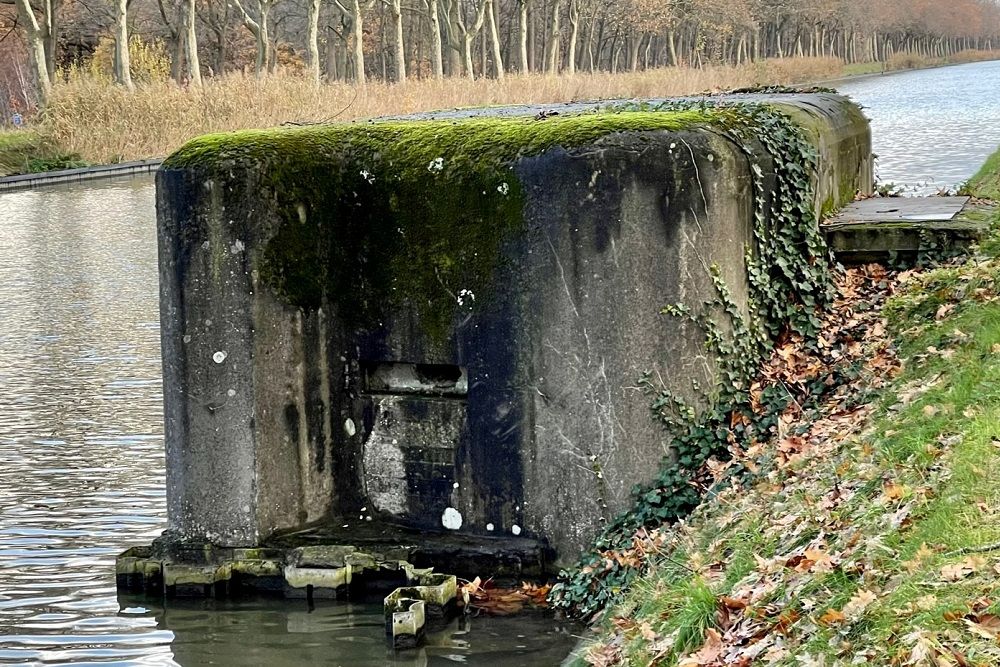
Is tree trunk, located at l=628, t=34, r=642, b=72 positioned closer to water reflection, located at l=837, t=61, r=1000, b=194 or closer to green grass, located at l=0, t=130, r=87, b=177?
water reflection, located at l=837, t=61, r=1000, b=194

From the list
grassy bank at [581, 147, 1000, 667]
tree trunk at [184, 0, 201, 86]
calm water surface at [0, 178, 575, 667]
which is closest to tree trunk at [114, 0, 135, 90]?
tree trunk at [184, 0, 201, 86]

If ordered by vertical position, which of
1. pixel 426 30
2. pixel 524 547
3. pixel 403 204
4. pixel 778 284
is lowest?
pixel 524 547

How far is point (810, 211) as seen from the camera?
29.9 ft

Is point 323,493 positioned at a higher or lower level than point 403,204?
lower

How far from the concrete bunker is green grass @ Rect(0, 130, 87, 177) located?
34.0 m

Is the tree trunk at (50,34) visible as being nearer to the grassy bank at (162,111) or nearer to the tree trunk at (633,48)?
the grassy bank at (162,111)

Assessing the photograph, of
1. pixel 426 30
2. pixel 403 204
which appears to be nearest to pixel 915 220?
pixel 403 204

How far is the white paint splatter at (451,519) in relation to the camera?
8.05 meters

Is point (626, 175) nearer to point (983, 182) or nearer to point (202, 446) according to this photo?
point (202, 446)

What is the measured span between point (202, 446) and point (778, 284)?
3.56 m

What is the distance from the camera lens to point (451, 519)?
26.5ft

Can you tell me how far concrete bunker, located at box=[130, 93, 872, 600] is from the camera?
25.0 feet

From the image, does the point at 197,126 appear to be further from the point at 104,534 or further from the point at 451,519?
the point at 451,519

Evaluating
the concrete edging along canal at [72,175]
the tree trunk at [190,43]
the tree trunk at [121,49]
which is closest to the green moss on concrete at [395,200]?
the concrete edging along canal at [72,175]
